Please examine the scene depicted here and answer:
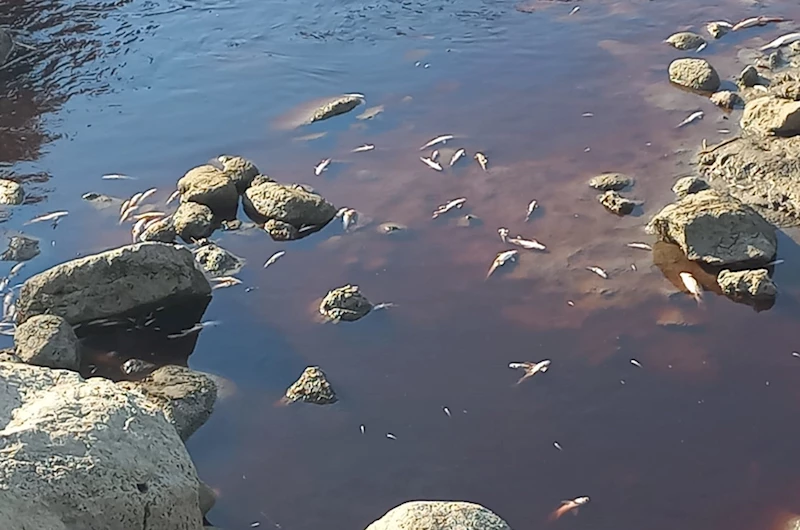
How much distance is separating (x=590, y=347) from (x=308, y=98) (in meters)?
6.21

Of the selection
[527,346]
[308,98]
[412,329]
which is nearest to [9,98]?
[308,98]

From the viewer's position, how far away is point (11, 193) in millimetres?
11461

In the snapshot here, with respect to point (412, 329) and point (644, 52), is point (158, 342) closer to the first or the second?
point (412, 329)

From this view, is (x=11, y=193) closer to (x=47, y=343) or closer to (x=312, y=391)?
(x=47, y=343)

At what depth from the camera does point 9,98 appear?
14039 mm

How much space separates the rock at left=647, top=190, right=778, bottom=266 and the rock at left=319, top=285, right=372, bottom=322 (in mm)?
3037

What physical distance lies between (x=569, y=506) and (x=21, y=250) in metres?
6.30

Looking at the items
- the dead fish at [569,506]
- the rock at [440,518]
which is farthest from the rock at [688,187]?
the rock at [440,518]

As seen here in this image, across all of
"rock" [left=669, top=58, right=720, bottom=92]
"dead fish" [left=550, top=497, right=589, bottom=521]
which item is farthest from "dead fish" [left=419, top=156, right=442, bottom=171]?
Answer: "dead fish" [left=550, top=497, right=589, bottom=521]

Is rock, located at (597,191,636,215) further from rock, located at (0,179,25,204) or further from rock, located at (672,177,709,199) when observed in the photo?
rock, located at (0,179,25,204)

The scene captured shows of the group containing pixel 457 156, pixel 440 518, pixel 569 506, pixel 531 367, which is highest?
pixel 440 518

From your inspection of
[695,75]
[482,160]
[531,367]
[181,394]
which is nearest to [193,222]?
[181,394]

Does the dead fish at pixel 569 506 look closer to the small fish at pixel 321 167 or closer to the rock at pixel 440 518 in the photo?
the rock at pixel 440 518

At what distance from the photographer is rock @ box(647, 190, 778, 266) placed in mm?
9203
